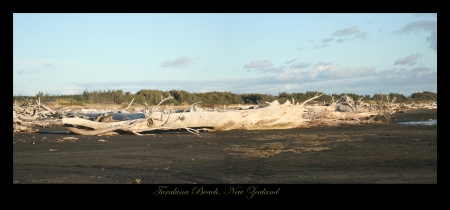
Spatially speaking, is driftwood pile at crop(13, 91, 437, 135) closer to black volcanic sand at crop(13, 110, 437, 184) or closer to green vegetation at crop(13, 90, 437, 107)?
black volcanic sand at crop(13, 110, 437, 184)

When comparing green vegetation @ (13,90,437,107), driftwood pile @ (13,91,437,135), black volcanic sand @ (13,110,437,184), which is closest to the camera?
black volcanic sand @ (13,110,437,184)

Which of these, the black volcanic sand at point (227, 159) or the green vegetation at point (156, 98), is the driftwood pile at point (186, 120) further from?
the green vegetation at point (156, 98)

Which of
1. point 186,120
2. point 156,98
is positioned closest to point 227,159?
point 186,120

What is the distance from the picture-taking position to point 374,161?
839 centimetres

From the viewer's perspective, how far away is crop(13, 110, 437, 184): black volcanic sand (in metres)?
6.95

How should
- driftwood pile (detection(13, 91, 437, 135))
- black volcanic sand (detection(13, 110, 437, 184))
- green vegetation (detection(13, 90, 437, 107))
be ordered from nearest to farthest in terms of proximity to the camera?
black volcanic sand (detection(13, 110, 437, 184)) → driftwood pile (detection(13, 91, 437, 135)) → green vegetation (detection(13, 90, 437, 107))

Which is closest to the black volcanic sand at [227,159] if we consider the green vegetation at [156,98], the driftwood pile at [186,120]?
the driftwood pile at [186,120]

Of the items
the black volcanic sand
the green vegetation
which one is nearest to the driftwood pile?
the black volcanic sand

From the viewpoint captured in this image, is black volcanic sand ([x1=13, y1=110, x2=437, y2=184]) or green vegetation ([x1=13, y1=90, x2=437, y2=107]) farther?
green vegetation ([x1=13, y1=90, x2=437, y2=107])

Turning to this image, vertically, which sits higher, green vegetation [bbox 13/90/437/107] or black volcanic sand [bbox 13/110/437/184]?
green vegetation [bbox 13/90/437/107]
